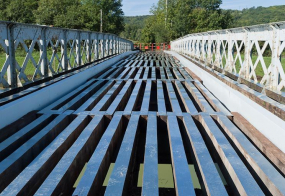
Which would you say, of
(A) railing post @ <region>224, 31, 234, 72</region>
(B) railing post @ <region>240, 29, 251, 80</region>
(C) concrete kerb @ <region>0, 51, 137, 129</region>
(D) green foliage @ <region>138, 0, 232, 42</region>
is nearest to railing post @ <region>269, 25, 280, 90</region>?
(B) railing post @ <region>240, 29, 251, 80</region>

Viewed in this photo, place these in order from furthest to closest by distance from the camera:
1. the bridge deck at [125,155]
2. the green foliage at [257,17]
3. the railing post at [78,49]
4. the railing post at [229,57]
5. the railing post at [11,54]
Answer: the green foliage at [257,17] < the railing post at [78,49] < the railing post at [229,57] < the railing post at [11,54] < the bridge deck at [125,155]

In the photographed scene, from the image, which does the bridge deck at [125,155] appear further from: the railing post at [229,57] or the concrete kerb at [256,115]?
the railing post at [229,57]

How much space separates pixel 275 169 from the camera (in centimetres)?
248

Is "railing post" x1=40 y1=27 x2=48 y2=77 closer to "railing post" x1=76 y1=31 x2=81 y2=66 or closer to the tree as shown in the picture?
"railing post" x1=76 y1=31 x2=81 y2=66

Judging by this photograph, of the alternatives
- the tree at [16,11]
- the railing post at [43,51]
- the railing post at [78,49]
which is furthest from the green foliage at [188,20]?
the railing post at [43,51]

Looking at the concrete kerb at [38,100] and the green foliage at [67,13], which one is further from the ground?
the green foliage at [67,13]

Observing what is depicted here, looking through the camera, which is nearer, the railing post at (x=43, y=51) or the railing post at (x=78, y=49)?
the railing post at (x=43, y=51)

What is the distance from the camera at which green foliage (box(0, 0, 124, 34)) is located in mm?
53094

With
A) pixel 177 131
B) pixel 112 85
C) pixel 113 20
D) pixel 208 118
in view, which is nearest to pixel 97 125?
pixel 177 131

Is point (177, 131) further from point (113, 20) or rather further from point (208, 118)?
point (113, 20)

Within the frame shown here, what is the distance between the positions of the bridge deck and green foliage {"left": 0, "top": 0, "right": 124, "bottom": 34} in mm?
52596

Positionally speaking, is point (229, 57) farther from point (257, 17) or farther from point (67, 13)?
point (257, 17)

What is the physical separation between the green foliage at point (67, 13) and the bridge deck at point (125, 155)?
173 ft

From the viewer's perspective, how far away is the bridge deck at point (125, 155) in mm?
2293
